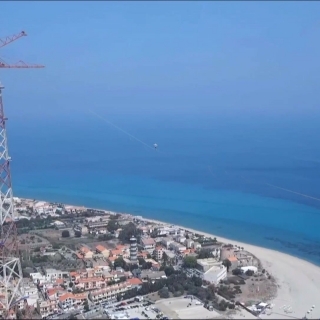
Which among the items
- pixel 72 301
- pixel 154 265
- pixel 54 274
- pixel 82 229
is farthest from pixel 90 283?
pixel 82 229

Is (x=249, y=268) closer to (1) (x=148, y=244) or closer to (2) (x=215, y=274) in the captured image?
(2) (x=215, y=274)

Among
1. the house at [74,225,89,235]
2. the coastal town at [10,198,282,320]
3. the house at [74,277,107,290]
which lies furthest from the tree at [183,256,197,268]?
the house at [74,225,89,235]

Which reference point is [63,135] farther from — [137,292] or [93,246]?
→ [137,292]

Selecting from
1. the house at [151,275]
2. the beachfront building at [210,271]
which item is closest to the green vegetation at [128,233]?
the house at [151,275]

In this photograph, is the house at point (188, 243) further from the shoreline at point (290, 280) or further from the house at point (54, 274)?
the house at point (54, 274)

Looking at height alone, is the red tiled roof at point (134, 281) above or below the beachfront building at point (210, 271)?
below

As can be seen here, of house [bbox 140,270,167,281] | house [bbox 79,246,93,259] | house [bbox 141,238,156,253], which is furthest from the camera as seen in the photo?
house [bbox 141,238,156,253]

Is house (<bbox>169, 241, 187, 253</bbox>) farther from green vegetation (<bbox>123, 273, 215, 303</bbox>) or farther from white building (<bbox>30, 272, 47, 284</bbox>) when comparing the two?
white building (<bbox>30, 272, 47, 284</bbox>)

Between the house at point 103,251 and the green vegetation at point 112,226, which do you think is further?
the green vegetation at point 112,226
